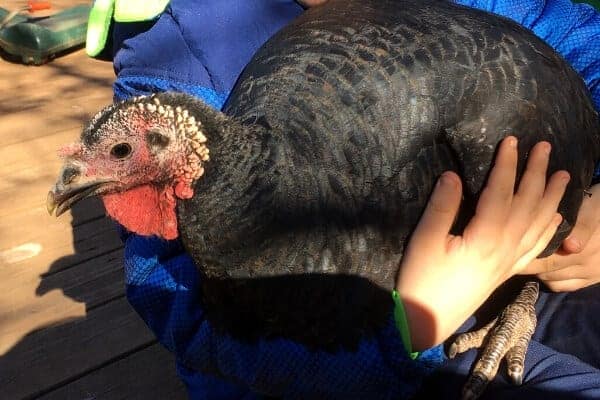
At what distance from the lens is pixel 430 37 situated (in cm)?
152

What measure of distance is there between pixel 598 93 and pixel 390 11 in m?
0.73

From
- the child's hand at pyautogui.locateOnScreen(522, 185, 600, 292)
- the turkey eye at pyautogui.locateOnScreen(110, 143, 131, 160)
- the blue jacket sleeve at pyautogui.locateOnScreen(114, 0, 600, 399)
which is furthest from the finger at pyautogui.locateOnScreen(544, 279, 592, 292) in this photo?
the turkey eye at pyautogui.locateOnScreen(110, 143, 131, 160)

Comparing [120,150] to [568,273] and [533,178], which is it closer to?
[533,178]

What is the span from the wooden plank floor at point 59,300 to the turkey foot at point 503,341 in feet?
2.95

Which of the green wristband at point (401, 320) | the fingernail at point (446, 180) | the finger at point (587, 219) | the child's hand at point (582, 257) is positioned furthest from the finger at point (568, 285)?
the fingernail at point (446, 180)

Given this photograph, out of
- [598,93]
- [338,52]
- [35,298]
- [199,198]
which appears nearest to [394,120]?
[338,52]

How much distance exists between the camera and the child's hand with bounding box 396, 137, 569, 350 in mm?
→ 1474

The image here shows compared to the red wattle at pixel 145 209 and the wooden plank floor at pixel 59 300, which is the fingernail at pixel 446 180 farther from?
the wooden plank floor at pixel 59 300

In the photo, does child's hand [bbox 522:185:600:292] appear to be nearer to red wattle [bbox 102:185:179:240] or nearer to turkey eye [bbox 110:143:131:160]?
red wattle [bbox 102:185:179:240]

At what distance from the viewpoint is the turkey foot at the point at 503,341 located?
1837 mm

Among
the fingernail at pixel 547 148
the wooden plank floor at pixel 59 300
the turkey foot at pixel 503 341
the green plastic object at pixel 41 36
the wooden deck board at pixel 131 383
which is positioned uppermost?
the fingernail at pixel 547 148

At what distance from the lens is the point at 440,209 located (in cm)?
145

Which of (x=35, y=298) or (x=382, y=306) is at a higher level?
(x=382, y=306)

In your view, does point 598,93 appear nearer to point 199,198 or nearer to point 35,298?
point 199,198
